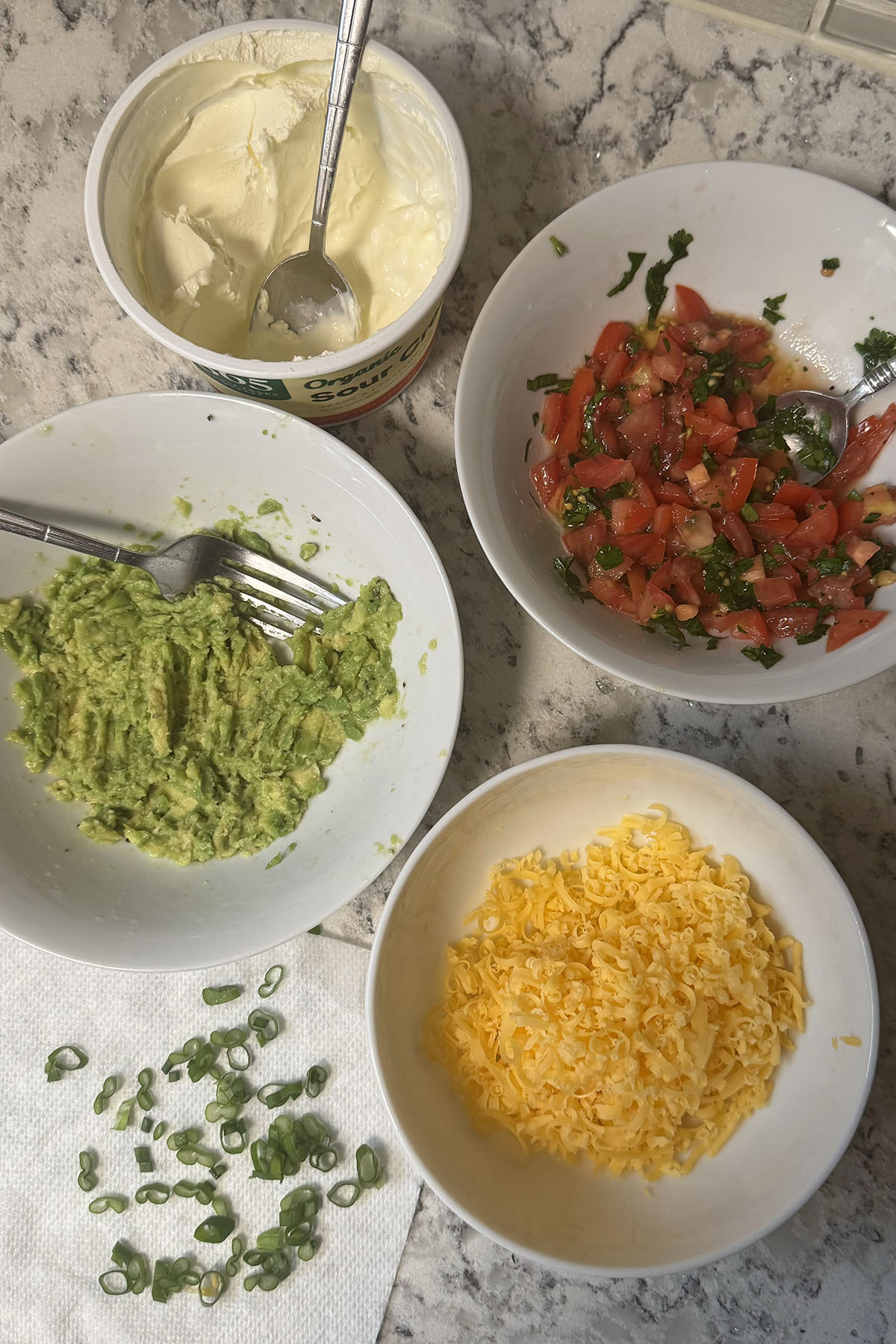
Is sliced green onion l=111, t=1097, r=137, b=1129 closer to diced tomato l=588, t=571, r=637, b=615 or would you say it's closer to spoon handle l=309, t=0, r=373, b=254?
diced tomato l=588, t=571, r=637, b=615

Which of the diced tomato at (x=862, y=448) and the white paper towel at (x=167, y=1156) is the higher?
the diced tomato at (x=862, y=448)

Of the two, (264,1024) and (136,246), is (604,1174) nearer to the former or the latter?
(264,1024)

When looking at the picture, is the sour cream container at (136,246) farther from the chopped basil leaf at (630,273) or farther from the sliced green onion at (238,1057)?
the sliced green onion at (238,1057)

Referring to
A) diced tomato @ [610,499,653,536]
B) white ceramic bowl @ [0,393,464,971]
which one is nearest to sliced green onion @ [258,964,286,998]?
white ceramic bowl @ [0,393,464,971]

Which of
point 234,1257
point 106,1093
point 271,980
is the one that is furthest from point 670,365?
point 234,1257

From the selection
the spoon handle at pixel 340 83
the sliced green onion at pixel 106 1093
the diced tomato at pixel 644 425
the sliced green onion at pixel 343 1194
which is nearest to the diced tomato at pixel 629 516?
the diced tomato at pixel 644 425

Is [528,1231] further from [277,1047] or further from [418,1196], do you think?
[277,1047]

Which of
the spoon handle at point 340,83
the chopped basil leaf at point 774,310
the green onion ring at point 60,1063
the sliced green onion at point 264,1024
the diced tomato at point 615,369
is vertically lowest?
the green onion ring at point 60,1063
